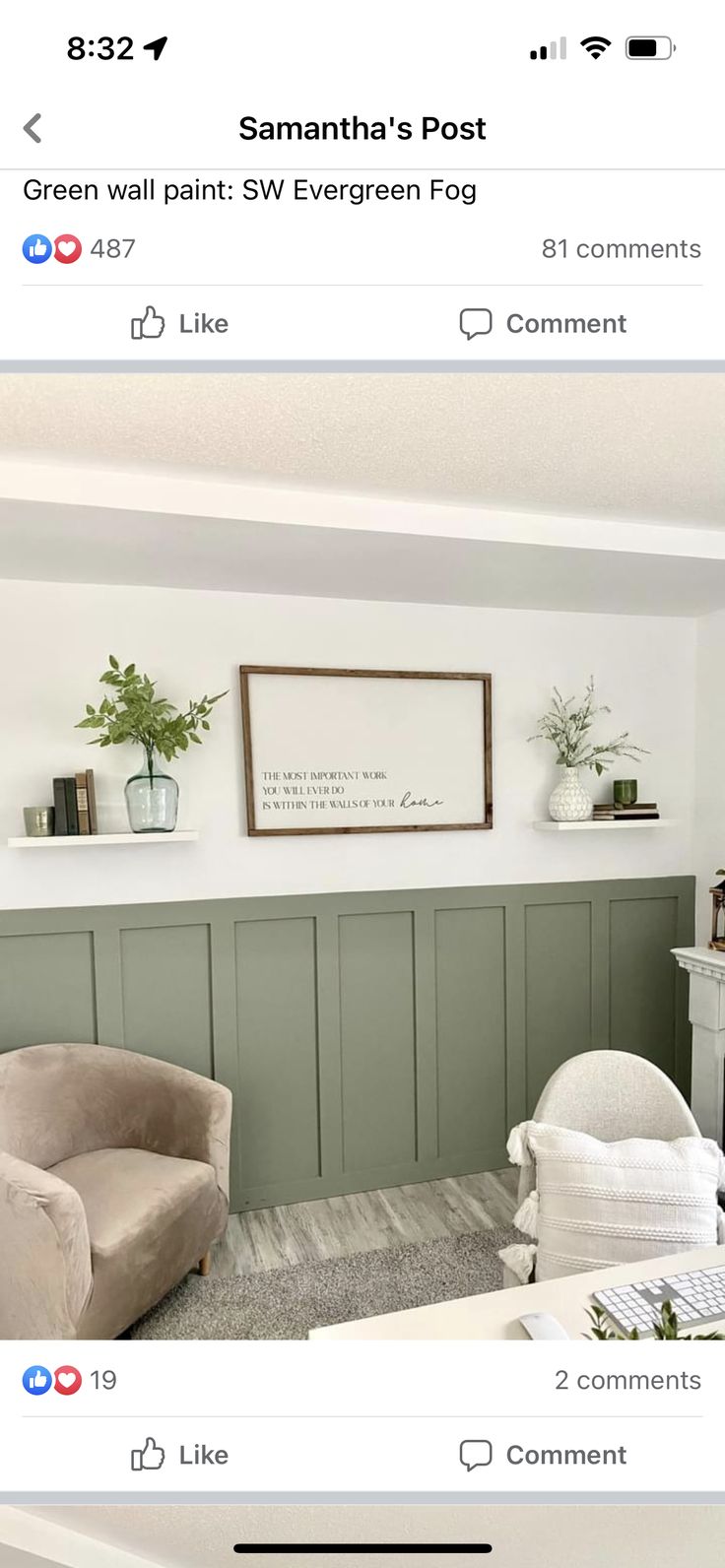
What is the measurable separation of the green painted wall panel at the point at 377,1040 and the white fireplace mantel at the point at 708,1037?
3.28 ft

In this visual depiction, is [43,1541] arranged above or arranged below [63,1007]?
above

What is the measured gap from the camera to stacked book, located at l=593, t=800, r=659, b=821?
3.26 meters

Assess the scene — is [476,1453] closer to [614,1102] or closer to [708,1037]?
[614,1102]

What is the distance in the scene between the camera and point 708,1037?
2.96 metres

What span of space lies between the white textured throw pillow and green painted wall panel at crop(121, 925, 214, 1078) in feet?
4.53

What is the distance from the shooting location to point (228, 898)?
9.51ft
